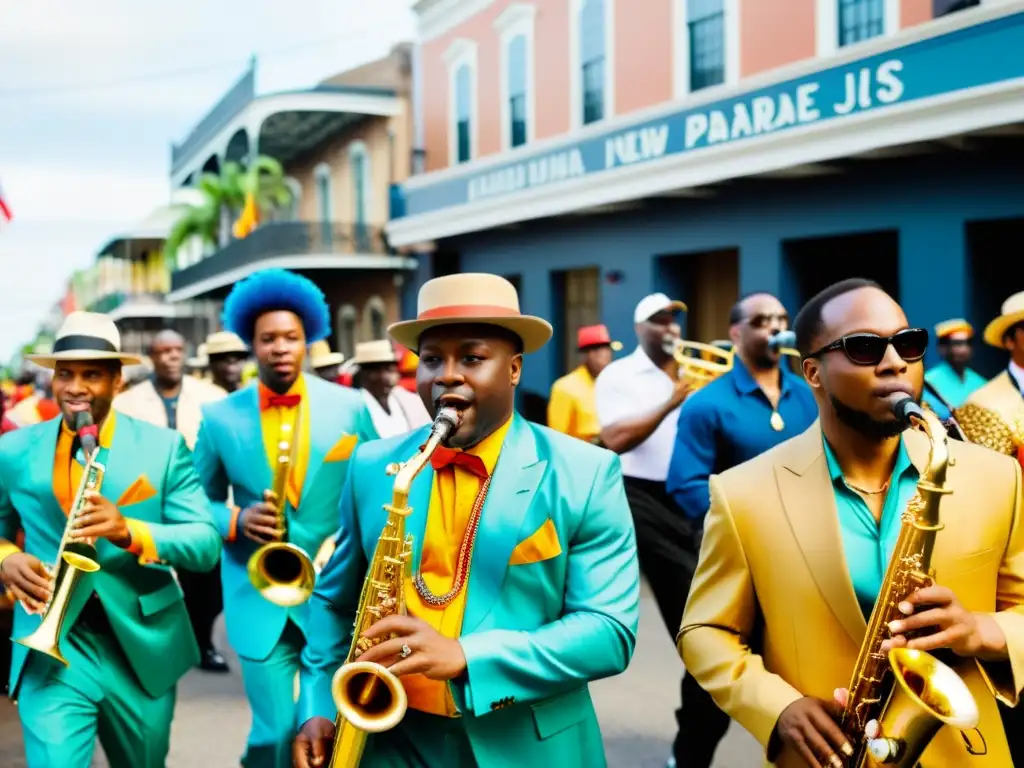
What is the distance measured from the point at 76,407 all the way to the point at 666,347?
370 cm

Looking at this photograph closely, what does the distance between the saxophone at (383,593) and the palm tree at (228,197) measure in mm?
25659

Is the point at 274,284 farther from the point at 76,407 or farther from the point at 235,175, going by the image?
the point at 235,175

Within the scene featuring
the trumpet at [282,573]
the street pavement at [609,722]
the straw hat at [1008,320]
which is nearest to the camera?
the trumpet at [282,573]

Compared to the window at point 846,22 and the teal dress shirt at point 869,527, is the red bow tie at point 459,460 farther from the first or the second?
the window at point 846,22

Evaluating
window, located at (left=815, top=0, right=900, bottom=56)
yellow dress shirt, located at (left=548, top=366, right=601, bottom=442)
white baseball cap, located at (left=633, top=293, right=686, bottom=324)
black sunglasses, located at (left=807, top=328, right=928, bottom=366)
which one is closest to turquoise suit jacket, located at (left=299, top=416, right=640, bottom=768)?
black sunglasses, located at (left=807, top=328, right=928, bottom=366)

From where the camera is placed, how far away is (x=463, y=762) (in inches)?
123

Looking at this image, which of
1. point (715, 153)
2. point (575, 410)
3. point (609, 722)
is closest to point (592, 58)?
point (715, 153)

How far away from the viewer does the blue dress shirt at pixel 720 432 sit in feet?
17.1

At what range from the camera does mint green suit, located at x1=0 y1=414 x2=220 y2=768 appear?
446cm

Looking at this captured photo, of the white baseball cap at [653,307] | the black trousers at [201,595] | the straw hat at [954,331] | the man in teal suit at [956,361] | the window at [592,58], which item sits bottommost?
the black trousers at [201,595]

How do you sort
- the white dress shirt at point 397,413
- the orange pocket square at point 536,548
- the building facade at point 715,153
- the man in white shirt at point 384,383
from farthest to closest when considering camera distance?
the building facade at point 715,153, the man in white shirt at point 384,383, the white dress shirt at point 397,413, the orange pocket square at point 536,548

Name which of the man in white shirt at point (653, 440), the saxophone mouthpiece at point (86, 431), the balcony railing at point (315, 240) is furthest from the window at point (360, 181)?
the saxophone mouthpiece at point (86, 431)

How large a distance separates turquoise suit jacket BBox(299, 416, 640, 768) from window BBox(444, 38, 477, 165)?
1933cm

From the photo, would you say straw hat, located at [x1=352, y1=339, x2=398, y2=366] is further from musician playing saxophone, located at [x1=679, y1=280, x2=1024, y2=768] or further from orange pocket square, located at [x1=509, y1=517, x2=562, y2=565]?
musician playing saxophone, located at [x1=679, y1=280, x2=1024, y2=768]
